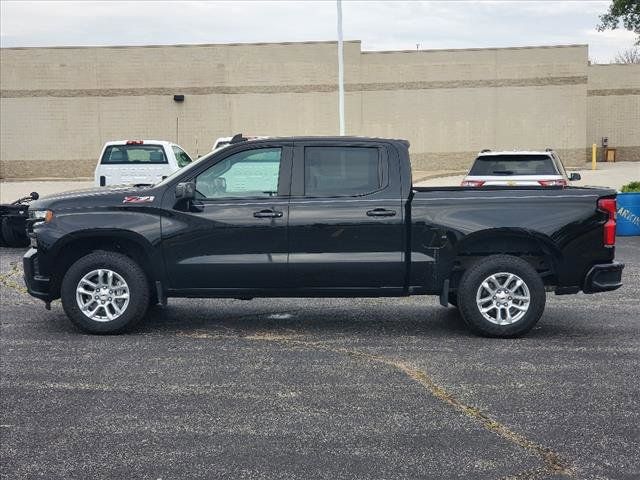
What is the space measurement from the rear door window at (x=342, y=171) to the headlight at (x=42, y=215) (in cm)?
253

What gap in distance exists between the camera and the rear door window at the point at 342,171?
7910mm

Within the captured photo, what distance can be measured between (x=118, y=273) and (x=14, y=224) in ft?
23.9

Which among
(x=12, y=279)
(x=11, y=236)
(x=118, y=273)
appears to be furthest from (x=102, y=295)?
(x=11, y=236)

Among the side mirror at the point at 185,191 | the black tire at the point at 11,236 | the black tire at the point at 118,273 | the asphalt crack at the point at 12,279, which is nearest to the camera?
the side mirror at the point at 185,191

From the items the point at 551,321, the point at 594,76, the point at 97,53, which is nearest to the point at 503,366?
the point at 551,321

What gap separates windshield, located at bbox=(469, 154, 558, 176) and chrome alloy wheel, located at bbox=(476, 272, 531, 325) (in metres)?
7.07

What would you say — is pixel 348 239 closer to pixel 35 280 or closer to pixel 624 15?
pixel 35 280

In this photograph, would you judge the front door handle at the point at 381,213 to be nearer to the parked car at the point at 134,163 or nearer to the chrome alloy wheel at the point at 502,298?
the chrome alloy wheel at the point at 502,298

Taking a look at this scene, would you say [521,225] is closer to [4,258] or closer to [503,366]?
[503,366]

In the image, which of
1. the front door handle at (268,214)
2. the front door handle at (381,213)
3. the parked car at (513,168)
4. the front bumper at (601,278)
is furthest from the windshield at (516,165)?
the front door handle at (268,214)

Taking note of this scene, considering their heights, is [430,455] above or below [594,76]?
below

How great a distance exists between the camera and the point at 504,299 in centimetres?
776

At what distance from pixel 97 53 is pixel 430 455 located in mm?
34614

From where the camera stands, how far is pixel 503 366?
6727 millimetres
